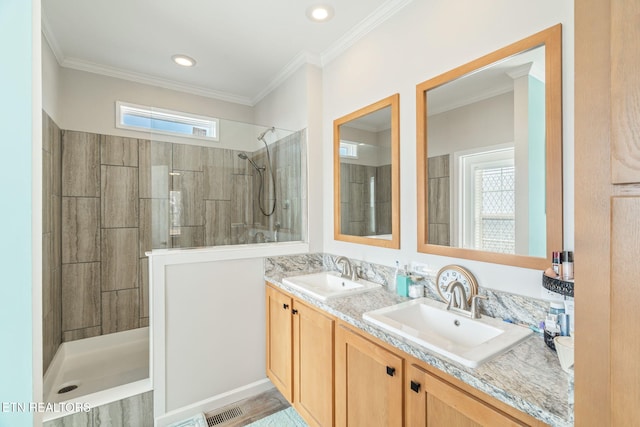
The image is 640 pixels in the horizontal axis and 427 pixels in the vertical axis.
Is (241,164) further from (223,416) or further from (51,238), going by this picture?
(223,416)

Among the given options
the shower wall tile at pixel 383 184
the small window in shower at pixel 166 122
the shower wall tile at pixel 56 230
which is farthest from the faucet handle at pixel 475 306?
the shower wall tile at pixel 56 230

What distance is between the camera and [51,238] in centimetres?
226

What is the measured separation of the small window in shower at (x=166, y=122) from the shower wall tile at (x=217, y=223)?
1.98 ft

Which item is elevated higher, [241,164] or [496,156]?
[241,164]

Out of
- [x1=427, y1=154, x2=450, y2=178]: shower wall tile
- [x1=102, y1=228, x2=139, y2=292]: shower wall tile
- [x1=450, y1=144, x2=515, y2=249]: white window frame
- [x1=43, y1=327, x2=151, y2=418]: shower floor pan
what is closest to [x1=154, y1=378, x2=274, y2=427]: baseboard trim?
[x1=43, y1=327, x2=151, y2=418]: shower floor pan

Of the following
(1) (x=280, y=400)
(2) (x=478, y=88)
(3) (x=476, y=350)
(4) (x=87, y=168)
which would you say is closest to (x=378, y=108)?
(2) (x=478, y=88)

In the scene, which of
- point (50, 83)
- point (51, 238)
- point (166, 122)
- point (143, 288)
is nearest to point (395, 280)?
point (166, 122)

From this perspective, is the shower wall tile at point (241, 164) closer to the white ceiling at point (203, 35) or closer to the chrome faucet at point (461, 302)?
the white ceiling at point (203, 35)

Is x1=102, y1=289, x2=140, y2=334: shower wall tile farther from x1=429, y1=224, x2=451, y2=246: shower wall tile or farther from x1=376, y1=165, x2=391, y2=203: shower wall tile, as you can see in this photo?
x1=429, y1=224, x2=451, y2=246: shower wall tile

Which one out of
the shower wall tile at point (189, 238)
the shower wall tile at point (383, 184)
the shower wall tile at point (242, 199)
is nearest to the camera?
the shower wall tile at point (383, 184)

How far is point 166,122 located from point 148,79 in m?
0.82

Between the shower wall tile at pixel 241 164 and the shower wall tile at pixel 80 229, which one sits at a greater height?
the shower wall tile at pixel 241 164

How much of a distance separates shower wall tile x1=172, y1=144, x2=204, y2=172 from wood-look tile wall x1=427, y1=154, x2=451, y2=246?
1.75 metres

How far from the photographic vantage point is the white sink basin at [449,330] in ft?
3.25
